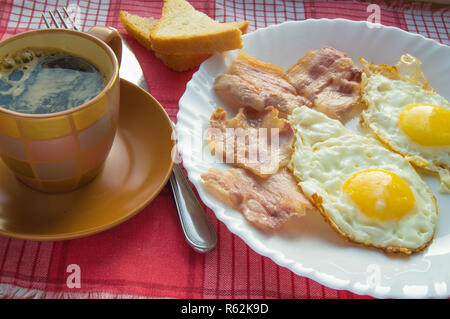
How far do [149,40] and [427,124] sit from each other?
1269 mm

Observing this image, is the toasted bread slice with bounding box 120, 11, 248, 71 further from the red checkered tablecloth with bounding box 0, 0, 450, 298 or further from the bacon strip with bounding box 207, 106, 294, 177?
the red checkered tablecloth with bounding box 0, 0, 450, 298

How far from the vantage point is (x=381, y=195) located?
1.43 meters

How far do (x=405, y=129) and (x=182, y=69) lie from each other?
1.00 metres

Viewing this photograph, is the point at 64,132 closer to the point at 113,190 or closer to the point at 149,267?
the point at 113,190

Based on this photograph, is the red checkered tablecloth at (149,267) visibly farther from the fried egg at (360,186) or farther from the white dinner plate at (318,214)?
the fried egg at (360,186)

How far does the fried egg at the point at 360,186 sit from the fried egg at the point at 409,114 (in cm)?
8

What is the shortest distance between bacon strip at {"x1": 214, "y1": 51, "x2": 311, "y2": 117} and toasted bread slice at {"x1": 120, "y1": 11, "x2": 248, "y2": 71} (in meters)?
0.24

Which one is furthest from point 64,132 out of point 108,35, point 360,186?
point 360,186

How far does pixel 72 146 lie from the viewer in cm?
123

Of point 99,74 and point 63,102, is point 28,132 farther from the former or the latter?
point 99,74

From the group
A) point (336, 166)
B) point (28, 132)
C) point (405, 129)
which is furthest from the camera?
point (405, 129)

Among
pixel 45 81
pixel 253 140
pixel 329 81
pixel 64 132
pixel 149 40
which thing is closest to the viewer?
pixel 64 132

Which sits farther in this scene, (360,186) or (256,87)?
(256,87)
